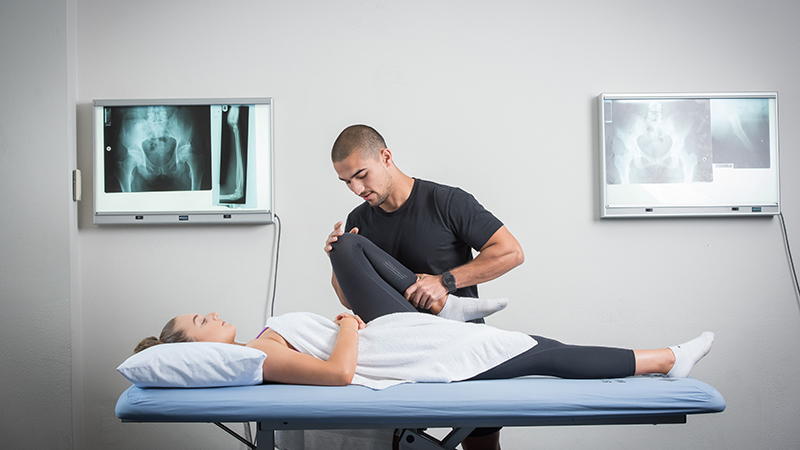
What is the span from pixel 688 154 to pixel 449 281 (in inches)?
54.4

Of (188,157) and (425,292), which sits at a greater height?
(188,157)

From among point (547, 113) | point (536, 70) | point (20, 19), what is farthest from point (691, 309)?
point (20, 19)

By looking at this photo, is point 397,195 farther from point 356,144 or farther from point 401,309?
point 401,309

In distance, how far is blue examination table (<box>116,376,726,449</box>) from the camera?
3.68ft

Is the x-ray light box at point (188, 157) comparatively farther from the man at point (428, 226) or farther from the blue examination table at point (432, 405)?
the blue examination table at point (432, 405)

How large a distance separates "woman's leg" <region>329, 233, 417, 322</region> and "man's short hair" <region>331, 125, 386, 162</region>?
0.93 feet

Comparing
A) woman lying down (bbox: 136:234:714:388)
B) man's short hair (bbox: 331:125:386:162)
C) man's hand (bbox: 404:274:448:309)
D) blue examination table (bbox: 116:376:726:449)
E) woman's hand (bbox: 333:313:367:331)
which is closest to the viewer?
blue examination table (bbox: 116:376:726:449)

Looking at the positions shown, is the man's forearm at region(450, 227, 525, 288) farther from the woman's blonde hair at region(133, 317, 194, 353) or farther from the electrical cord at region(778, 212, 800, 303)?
the electrical cord at region(778, 212, 800, 303)

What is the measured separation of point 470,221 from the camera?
1.64 m

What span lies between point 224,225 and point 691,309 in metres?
2.08

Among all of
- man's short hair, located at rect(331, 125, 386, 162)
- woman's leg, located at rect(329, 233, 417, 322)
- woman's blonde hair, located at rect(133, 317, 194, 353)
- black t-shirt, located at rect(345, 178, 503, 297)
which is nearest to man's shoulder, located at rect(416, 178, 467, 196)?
black t-shirt, located at rect(345, 178, 503, 297)

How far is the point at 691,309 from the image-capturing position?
2230 mm

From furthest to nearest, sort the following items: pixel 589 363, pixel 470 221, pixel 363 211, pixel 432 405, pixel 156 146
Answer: pixel 156 146 < pixel 363 211 < pixel 470 221 < pixel 589 363 < pixel 432 405

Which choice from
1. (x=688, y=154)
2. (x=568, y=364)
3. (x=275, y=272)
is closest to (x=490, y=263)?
(x=568, y=364)
